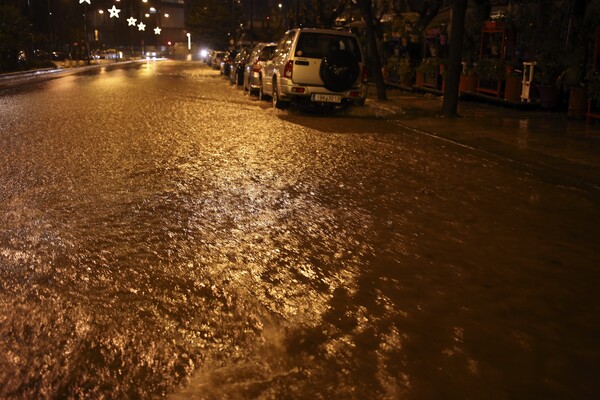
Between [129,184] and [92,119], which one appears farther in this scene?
[92,119]

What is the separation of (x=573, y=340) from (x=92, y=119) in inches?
501

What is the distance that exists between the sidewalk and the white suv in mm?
1431

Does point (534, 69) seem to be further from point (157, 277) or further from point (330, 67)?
point (157, 277)

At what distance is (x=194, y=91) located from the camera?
25.1m

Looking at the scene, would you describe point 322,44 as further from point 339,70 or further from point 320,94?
point 320,94

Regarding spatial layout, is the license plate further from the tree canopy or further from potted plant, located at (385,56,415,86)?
the tree canopy

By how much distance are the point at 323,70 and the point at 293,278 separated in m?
11.9

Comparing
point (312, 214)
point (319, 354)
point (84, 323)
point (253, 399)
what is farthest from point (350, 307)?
point (312, 214)

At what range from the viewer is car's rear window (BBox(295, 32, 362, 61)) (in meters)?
16.5

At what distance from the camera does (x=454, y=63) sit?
53.2ft

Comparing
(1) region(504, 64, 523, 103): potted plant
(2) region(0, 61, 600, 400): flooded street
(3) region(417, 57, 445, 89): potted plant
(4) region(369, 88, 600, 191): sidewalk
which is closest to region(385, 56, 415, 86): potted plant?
(3) region(417, 57, 445, 89): potted plant

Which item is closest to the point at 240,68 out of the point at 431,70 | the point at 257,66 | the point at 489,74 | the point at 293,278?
the point at 257,66

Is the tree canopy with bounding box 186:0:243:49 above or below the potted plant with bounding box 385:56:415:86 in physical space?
above

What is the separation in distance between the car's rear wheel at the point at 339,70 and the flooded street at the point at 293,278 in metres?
6.38
